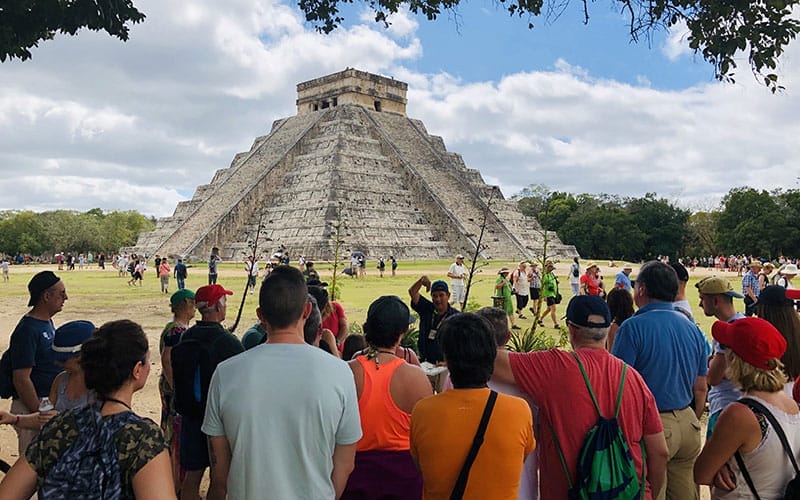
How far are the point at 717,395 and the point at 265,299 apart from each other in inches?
108

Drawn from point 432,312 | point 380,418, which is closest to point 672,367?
point 380,418

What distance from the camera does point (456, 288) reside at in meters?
13.8

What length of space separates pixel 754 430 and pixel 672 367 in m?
0.86

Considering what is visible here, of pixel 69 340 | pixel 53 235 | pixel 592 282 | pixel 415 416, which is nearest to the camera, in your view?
pixel 415 416

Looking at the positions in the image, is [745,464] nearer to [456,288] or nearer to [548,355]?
[548,355]

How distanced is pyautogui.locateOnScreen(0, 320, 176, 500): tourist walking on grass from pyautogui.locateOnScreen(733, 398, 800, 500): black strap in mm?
2288

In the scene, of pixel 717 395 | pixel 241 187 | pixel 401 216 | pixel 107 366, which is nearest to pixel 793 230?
pixel 401 216

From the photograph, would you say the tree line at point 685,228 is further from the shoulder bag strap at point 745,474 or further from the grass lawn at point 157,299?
the shoulder bag strap at point 745,474

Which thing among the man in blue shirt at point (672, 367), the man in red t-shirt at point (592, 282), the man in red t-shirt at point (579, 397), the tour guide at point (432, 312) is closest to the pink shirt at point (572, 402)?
the man in red t-shirt at point (579, 397)

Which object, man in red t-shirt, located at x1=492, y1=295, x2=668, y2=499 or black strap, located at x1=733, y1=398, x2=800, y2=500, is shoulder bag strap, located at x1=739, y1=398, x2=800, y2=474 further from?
man in red t-shirt, located at x1=492, y1=295, x2=668, y2=499

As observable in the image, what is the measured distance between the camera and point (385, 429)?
277 cm

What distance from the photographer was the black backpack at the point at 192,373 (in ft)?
11.1

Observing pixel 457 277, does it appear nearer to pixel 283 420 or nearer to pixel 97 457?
pixel 283 420

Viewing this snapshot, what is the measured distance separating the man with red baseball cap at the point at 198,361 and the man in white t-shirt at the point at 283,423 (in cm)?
103
